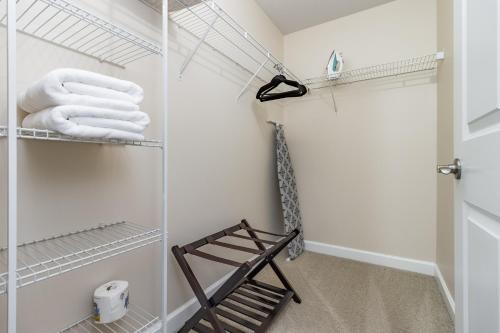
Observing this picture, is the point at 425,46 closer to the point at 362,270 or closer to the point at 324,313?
the point at 362,270

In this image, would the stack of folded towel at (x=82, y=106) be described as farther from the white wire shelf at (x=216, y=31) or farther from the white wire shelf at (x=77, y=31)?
the white wire shelf at (x=216, y=31)

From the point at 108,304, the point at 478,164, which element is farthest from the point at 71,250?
the point at 478,164

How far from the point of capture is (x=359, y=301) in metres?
1.64

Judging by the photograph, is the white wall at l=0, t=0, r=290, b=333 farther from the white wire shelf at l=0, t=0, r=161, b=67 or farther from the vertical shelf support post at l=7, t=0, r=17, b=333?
the vertical shelf support post at l=7, t=0, r=17, b=333

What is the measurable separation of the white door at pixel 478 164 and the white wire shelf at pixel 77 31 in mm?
1048

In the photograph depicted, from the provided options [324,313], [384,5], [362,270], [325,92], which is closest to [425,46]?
[384,5]

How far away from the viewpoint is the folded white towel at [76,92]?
680 mm

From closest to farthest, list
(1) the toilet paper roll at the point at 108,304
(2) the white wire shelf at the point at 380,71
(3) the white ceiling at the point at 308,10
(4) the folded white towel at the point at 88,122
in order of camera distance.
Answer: (4) the folded white towel at the point at 88,122 < (1) the toilet paper roll at the point at 108,304 < (2) the white wire shelf at the point at 380,71 < (3) the white ceiling at the point at 308,10

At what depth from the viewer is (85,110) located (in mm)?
719

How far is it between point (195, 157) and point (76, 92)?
79 centimetres

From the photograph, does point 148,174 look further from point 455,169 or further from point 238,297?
point 455,169

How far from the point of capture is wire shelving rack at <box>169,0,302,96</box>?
50.4 inches

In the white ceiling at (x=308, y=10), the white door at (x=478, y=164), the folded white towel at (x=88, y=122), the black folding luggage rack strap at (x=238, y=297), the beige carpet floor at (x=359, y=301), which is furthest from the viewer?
the white ceiling at (x=308, y=10)

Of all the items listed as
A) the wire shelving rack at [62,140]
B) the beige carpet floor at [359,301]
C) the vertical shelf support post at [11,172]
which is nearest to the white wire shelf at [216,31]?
the wire shelving rack at [62,140]
